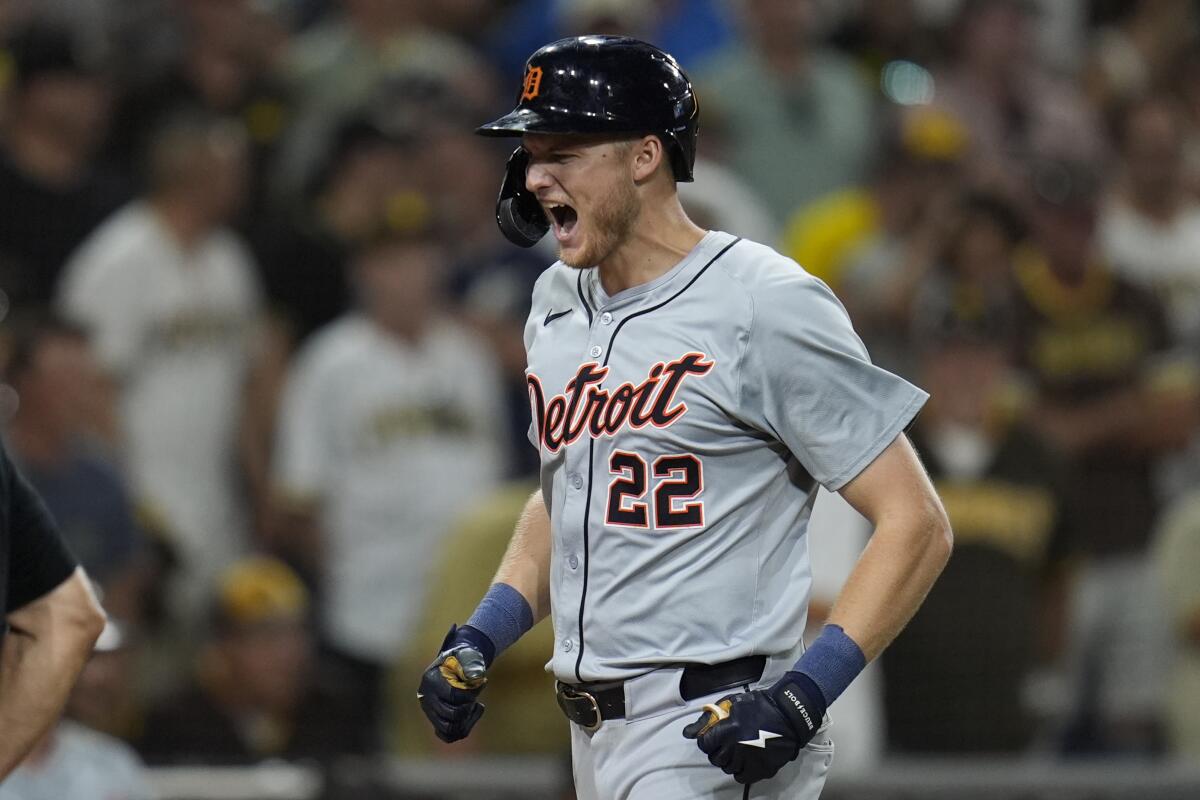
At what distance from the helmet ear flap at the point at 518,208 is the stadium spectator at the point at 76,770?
6.63 feet

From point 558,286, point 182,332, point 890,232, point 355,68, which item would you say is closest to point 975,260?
point 890,232

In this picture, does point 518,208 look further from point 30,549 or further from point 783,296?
point 30,549

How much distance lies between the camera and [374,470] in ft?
22.6

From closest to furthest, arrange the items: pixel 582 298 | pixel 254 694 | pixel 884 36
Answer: pixel 582 298
pixel 254 694
pixel 884 36

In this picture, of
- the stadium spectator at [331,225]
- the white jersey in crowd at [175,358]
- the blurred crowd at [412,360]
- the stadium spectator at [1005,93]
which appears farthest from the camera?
the stadium spectator at [1005,93]

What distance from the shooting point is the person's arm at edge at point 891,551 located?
3002 millimetres

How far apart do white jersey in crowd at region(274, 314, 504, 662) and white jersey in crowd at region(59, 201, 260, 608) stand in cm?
26

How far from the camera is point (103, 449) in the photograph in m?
6.56

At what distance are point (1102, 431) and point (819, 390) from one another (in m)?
4.62

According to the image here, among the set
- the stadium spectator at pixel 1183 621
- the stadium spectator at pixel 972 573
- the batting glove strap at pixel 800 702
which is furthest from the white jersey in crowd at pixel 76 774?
the stadium spectator at pixel 1183 621

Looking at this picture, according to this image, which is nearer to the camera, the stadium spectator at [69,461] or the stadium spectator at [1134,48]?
the stadium spectator at [69,461]

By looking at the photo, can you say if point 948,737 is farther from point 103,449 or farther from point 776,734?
point 776,734

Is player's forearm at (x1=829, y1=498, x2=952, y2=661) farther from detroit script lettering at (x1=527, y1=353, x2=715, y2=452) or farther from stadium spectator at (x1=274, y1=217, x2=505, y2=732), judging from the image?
stadium spectator at (x1=274, y1=217, x2=505, y2=732)

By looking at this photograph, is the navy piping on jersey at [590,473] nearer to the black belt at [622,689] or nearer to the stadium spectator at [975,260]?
the black belt at [622,689]
